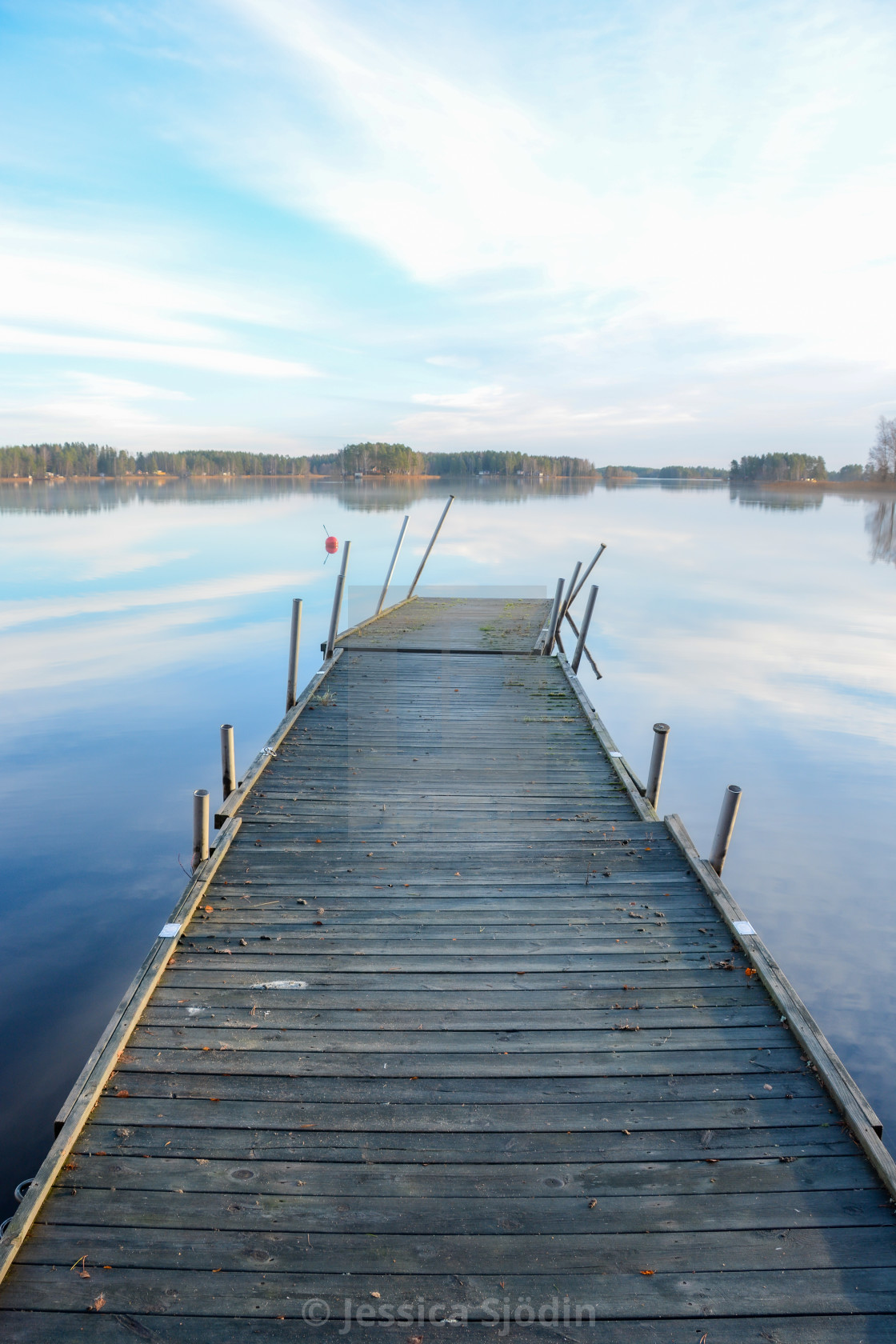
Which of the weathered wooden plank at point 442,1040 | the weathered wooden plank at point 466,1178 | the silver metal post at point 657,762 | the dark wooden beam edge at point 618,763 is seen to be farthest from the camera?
the silver metal post at point 657,762

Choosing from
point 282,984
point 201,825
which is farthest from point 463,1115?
point 201,825

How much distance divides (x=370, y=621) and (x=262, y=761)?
893 centimetres

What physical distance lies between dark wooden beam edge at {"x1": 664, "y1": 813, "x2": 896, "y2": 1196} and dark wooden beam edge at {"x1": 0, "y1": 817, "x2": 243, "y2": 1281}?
348 centimetres

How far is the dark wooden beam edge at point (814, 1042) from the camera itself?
319 centimetres

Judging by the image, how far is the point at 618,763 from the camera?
776 cm

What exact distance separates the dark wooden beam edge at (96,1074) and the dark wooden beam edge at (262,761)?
126 cm

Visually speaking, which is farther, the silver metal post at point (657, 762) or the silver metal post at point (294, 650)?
the silver metal post at point (294, 650)

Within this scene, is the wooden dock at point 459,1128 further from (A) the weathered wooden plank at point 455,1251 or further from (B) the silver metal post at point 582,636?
(B) the silver metal post at point 582,636

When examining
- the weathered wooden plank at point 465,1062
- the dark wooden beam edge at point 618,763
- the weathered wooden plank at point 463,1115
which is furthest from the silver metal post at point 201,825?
the dark wooden beam edge at point 618,763

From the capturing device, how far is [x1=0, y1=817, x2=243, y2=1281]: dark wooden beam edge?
2.81 metres

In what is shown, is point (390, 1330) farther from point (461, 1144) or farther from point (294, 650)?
point (294, 650)

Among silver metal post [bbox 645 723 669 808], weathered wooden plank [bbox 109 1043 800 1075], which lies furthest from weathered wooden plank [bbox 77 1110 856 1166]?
silver metal post [bbox 645 723 669 808]

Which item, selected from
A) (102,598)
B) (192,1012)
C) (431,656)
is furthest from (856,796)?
(102,598)

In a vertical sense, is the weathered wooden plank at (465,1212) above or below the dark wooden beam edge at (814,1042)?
below
